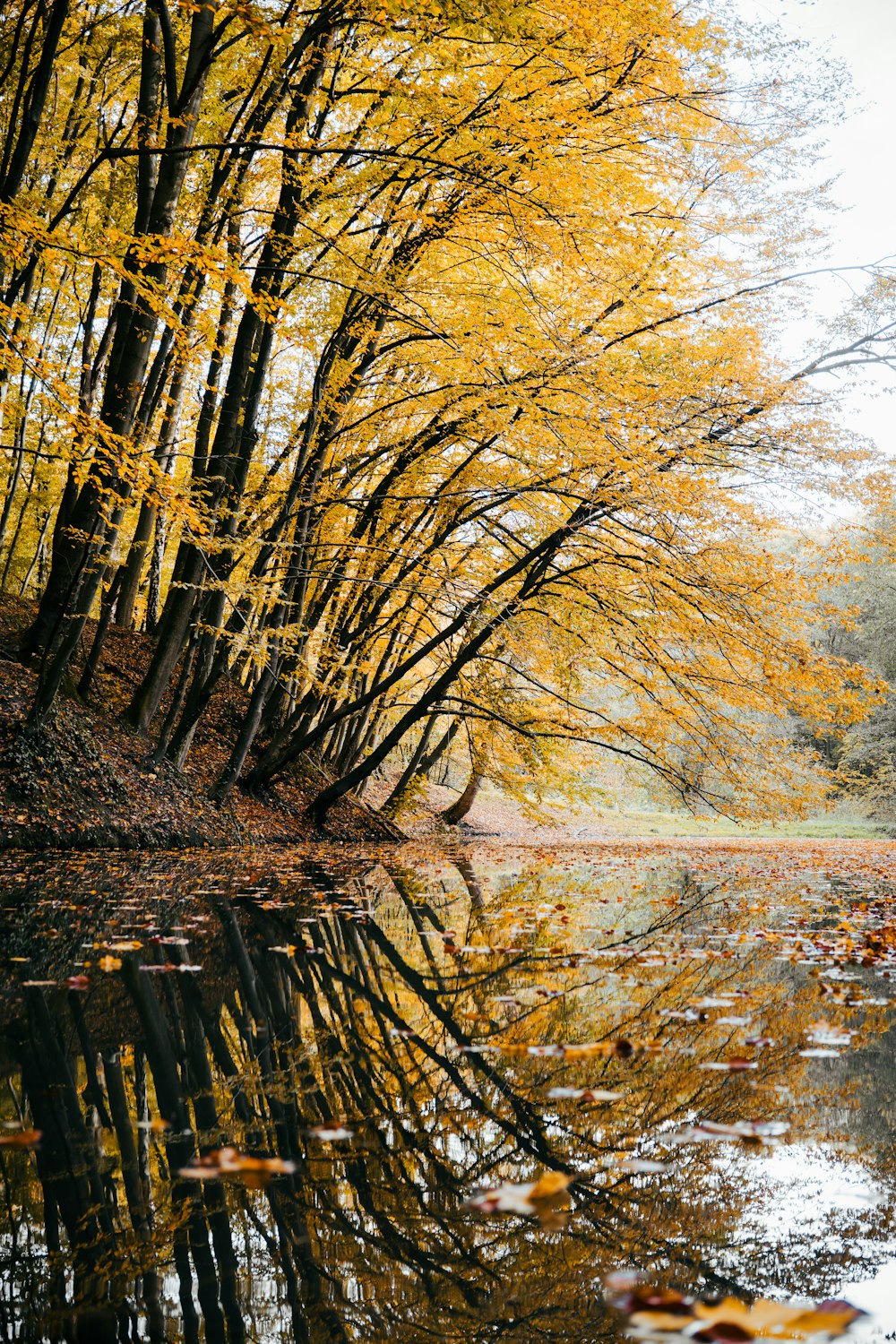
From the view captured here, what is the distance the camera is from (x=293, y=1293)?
1294 millimetres

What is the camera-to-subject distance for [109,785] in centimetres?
948

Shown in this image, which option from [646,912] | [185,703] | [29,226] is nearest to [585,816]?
[185,703]

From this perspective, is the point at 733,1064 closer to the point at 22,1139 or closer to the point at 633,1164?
the point at 633,1164

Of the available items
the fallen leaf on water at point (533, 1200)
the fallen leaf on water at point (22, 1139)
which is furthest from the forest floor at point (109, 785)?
the fallen leaf on water at point (533, 1200)

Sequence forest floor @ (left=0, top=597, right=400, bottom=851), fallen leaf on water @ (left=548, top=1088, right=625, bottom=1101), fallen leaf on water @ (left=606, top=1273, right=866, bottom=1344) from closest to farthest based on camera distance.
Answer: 1. fallen leaf on water @ (left=606, top=1273, right=866, bottom=1344)
2. fallen leaf on water @ (left=548, top=1088, right=625, bottom=1101)
3. forest floor @ (left=0, top=597, right=400, bottom=851)

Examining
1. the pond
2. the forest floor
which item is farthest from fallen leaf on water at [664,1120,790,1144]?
the forest floor

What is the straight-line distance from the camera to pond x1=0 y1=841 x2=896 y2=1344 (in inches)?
51.2

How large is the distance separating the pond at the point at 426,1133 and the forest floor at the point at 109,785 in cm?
441

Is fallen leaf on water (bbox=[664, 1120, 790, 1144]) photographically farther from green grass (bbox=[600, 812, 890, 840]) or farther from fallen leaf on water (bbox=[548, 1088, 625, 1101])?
green grass (bbox=[600, 812, 890, 840])

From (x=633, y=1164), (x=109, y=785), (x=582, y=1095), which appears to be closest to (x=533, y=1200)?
(x=633, y=1164)

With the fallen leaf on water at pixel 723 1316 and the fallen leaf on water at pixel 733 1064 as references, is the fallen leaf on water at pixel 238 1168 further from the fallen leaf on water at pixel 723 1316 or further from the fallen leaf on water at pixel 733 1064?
the fallen leaf on water at pixel 733 1064

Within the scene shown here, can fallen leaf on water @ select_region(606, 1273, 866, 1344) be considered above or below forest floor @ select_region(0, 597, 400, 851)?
above

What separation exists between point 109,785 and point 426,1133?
8518 millimetres

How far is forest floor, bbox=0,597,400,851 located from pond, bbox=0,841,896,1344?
441cm
